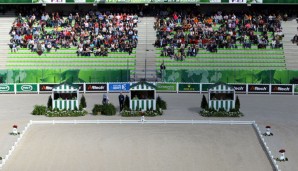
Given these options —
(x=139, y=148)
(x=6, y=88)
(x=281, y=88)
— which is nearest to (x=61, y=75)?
(x=6, y=88)

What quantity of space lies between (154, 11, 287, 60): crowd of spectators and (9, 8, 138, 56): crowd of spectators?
3372 millimetres

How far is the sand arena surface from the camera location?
38375 mm

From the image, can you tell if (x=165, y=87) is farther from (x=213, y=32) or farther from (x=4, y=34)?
(x=4, y=34)

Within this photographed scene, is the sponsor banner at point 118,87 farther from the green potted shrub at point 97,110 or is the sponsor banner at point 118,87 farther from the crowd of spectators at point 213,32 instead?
the green potted shrub at point 97,110

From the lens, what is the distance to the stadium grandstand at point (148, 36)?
68062 mm

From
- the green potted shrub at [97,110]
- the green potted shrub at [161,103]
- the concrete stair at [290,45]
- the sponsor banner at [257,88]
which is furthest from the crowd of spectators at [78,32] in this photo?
the green potted shrub at [97,110]

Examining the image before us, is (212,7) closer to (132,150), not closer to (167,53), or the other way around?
(167,53)

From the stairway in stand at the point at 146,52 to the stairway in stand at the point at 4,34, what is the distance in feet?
41.7

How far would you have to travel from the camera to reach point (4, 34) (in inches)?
2891

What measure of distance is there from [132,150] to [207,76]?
23.4 m

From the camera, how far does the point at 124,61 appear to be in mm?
68062

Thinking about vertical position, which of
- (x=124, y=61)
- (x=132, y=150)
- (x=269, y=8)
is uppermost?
(x=269, y=8)

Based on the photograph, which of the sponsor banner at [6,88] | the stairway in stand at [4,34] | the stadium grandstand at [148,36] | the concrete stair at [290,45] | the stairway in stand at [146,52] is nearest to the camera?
the sponsor banner at [6,88]

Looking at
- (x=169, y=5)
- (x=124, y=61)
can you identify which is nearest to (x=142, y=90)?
(x=124, y=61)
